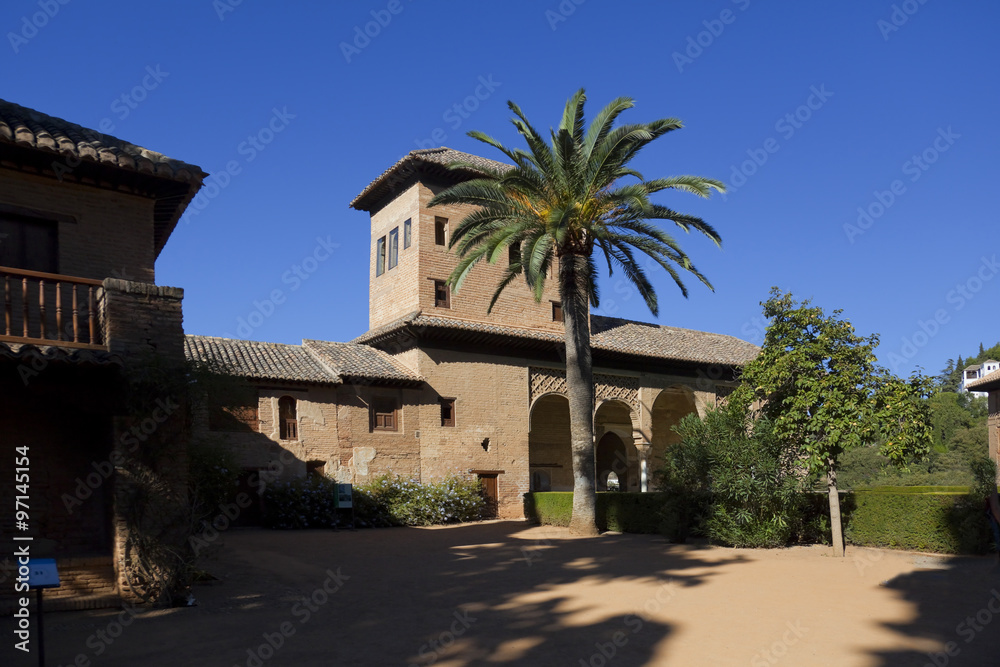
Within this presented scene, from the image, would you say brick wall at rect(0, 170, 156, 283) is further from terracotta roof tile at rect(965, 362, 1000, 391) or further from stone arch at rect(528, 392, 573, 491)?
terracotta roof tile at rect(965, 362, 1000, 391)

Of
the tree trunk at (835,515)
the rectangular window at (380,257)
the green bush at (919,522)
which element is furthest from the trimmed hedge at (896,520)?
the rectangular window at (380,257)

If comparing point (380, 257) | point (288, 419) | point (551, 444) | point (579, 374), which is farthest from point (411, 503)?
point (380, 257)

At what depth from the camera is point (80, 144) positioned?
10.1 meters

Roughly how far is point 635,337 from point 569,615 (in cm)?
2137

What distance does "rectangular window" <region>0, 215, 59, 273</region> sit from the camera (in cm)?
1026

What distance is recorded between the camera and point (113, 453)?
366 inches

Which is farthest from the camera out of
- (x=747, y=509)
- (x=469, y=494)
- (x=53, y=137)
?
(x=469, y=494)

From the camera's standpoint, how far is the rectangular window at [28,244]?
33.7ft

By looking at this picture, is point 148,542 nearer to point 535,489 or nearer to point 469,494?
point 469,494

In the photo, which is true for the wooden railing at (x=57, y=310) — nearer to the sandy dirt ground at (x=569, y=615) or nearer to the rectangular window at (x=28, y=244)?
the rectangular window at (x=28, y=244)

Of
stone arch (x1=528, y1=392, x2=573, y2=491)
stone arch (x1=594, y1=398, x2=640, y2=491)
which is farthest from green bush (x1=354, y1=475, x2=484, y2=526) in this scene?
stone arch (x1=594, y1=398, x2=640, y2=491)

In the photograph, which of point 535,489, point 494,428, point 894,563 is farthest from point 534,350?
point 894,563

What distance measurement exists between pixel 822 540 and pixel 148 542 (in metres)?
12.2

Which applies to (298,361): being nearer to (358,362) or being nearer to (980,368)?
(358,362)
